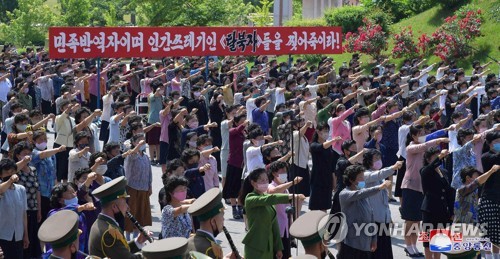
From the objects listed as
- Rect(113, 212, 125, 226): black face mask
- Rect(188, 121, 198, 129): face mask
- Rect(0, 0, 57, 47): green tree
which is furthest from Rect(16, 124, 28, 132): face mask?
Rect(0, 0, 57, 47): green tree

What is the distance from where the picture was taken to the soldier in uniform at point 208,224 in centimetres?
829

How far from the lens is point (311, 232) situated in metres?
7.99

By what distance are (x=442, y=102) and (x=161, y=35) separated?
632 cm

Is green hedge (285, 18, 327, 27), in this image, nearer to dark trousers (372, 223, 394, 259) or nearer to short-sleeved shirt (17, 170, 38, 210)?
short-sleeved shirt (17, 170, 38, 210)

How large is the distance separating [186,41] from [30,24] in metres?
31.9

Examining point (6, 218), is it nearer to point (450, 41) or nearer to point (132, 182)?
point (132, 182)

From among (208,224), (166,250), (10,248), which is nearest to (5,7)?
(10,248)

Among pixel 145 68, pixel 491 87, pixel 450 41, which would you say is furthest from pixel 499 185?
Result: pixel 450 41

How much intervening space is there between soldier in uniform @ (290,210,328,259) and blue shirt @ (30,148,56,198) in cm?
492

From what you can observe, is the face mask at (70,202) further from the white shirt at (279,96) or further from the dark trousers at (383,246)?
the white shirt at (279,96)

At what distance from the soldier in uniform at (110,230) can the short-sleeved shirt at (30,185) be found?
9.71ft

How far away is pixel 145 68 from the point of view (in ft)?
78.5

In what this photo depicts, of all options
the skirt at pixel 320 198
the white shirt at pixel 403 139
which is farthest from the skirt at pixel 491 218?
the white shirt at pixel 403 139

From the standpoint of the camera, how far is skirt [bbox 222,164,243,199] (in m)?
14.8
